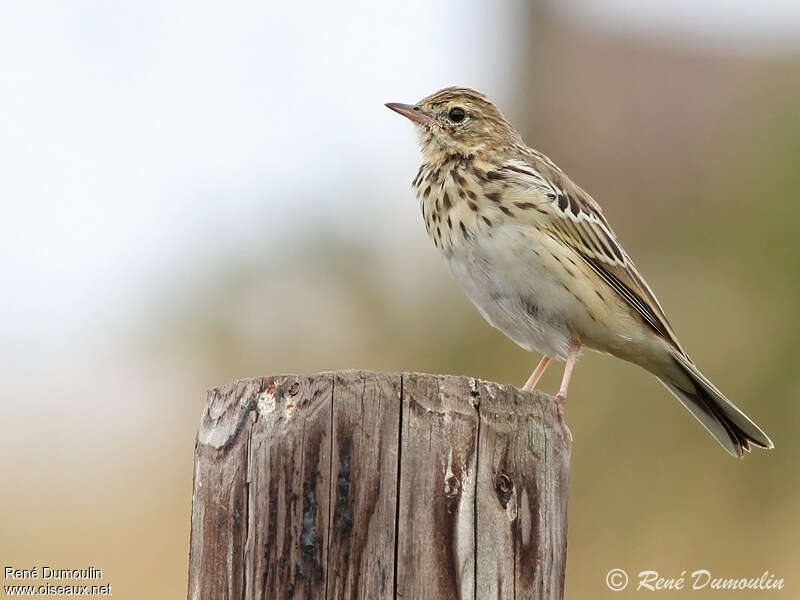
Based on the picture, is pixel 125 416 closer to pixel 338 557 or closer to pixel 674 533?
pixel 674 533

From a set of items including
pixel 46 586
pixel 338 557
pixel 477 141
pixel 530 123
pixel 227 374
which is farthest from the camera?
pixel 530 123

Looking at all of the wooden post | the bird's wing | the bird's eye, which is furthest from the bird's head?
the wooden post

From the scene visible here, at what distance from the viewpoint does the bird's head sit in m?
7.22

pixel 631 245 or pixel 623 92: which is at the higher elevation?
pixel 623 92

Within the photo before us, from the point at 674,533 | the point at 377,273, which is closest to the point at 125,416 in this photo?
the point at 377,273

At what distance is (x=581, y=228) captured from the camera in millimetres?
7035

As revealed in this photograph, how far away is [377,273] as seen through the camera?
1374cm

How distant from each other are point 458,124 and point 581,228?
97 centimetres

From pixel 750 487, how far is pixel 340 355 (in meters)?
4.21

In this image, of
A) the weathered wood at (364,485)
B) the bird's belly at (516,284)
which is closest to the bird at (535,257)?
the bird's belly at (516,284)
